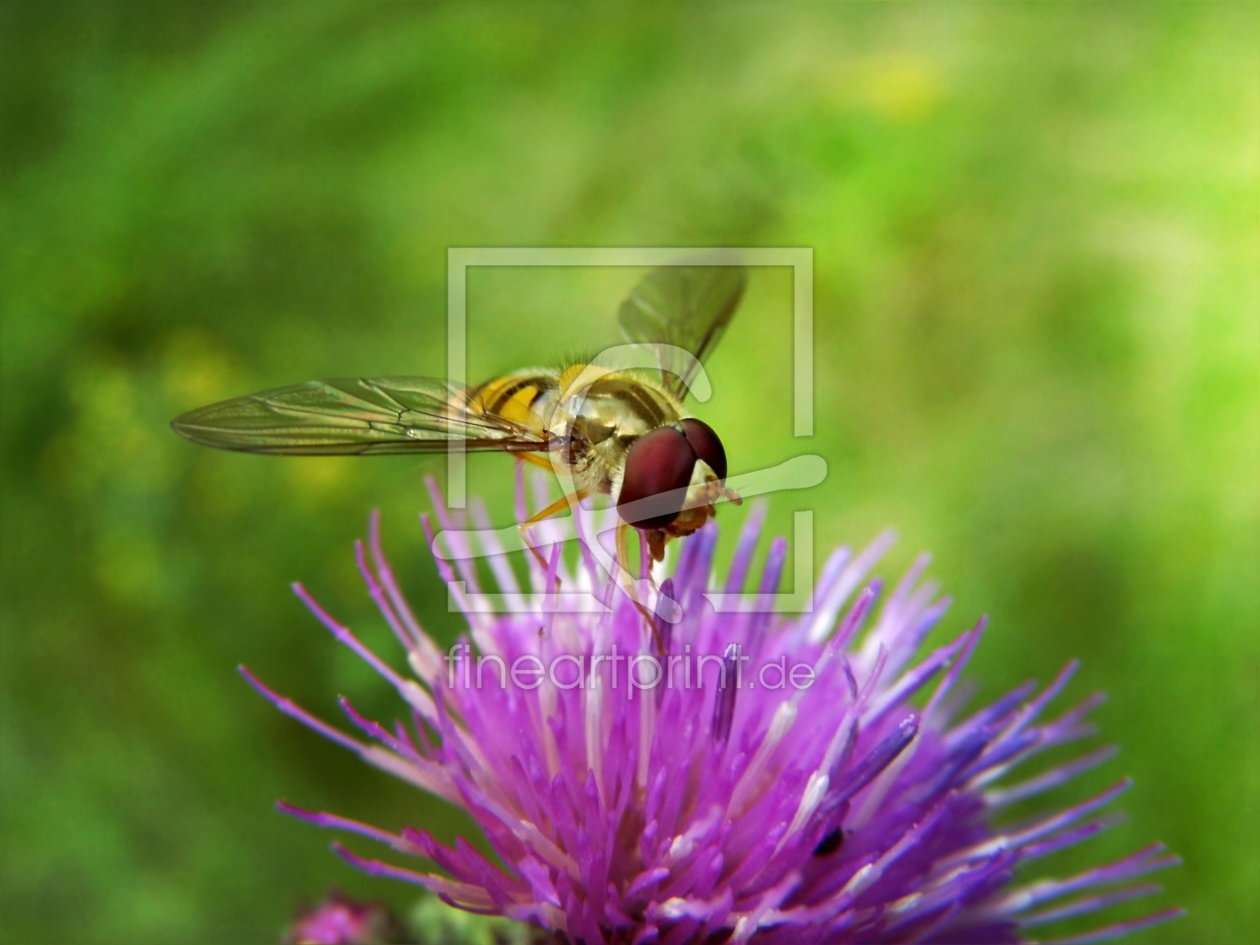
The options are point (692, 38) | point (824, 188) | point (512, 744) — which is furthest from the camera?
point (692, 38)

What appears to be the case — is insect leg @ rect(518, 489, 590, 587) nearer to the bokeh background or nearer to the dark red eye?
→ the dark red eye

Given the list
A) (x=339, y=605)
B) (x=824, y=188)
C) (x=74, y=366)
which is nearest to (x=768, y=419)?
(x=824, y=188)

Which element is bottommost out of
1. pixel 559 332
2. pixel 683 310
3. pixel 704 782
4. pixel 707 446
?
pixel 704 782

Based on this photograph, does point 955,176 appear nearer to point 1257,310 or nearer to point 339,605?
point 1257,310

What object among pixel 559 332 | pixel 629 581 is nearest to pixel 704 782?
pixel 629 581

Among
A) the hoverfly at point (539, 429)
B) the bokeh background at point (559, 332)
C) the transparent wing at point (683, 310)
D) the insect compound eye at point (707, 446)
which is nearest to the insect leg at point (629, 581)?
the hoverfly at point (539, 429)

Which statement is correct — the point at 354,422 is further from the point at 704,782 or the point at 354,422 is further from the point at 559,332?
the point at 559,332
